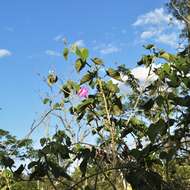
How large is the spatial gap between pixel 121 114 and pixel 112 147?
261 mm

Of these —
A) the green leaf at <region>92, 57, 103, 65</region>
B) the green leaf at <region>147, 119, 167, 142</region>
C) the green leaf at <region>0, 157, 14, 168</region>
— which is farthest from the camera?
the green leaf at <region>92, 57, 103, 65</region>

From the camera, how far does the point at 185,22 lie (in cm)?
2320

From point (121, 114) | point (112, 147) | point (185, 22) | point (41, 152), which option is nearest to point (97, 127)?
point (121, 114)

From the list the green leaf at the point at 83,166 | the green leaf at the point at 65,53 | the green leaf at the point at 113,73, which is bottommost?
the green leaf at the point at 83,166

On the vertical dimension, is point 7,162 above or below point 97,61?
below

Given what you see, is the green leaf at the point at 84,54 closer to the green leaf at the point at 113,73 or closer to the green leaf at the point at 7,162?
the green leaf at the point at 113,73

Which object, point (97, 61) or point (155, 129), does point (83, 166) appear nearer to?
point (155, 129)

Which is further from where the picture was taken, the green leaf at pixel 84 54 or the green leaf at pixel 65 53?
the green leaf at pixel 65 53

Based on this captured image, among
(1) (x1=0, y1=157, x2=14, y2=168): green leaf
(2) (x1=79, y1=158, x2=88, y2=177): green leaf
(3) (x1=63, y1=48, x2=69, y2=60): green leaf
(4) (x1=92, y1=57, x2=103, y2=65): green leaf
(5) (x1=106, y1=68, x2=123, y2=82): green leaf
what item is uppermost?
(3) (x1=63, y1=48, x2=69, y2=60): green leaf

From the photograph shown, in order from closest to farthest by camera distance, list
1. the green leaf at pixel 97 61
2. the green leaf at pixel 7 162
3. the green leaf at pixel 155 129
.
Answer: the green leaf at pixel 155 129 < the green leaf at pixel 7 162 < the green leaf at pixel 97 61

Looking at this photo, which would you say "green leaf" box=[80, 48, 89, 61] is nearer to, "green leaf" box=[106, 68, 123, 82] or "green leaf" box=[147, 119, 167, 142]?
"green leaf" box=[106, 68, 123, 82]

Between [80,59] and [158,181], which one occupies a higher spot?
[80,59]

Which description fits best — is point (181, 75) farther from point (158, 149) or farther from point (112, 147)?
point (112, 147)

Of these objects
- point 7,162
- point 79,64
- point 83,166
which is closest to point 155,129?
point 83,166
